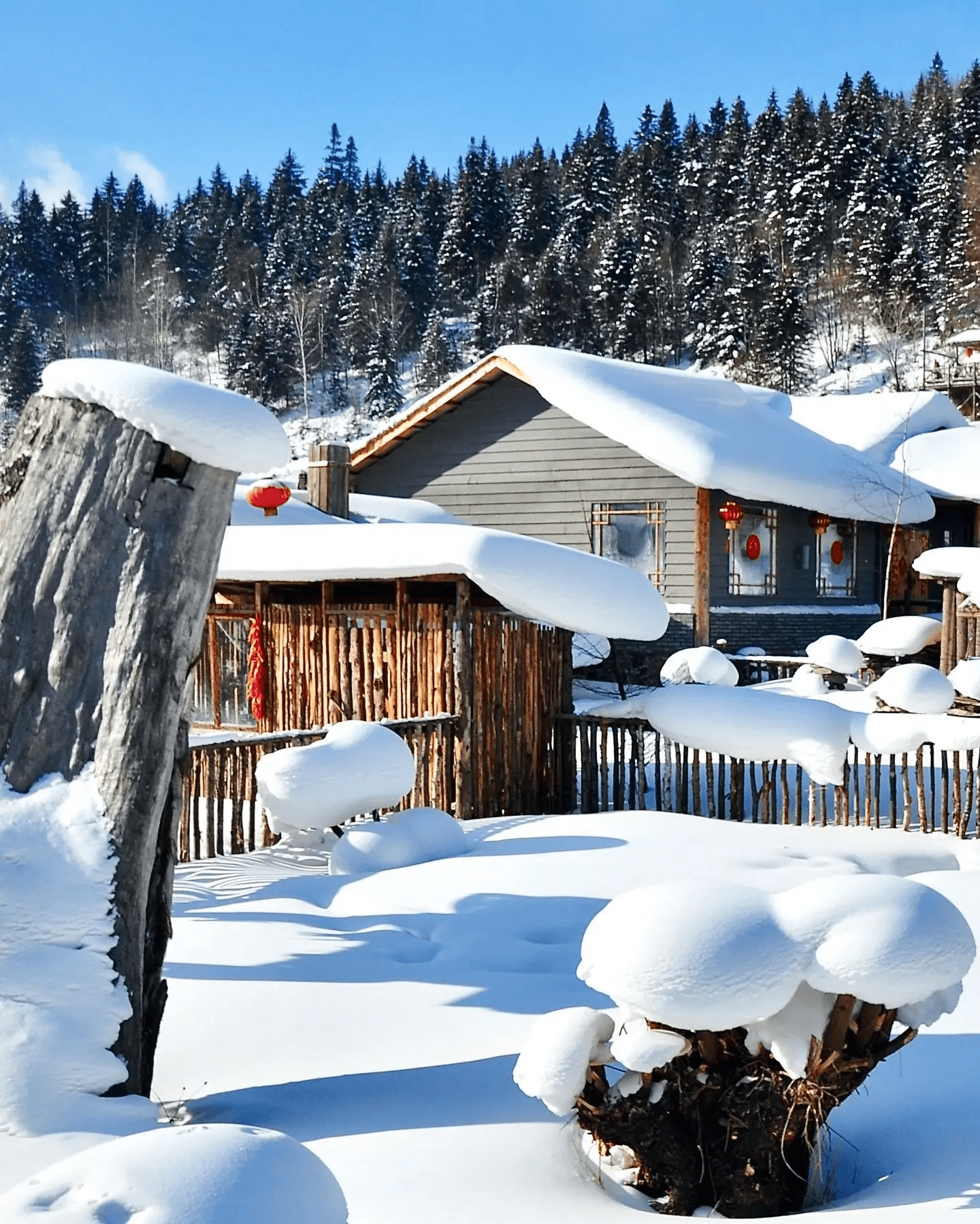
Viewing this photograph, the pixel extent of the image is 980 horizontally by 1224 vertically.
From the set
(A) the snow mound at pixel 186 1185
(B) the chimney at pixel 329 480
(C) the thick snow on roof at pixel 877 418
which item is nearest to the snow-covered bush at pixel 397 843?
(A) the snow mound at pixel 186 1185

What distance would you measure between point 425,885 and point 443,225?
83.2m

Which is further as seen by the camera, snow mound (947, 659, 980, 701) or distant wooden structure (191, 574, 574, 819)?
snow mound (947, 659, 980, 701)

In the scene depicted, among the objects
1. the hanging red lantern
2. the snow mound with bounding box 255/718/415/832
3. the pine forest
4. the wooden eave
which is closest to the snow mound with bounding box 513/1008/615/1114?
the snow mound with bounding box 255/718/415/832

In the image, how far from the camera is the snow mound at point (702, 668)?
16969 mm

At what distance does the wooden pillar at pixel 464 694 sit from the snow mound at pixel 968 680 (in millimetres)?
6027

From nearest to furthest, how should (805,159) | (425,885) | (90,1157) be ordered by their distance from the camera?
1. (90,1157)
2. (425,885)
3. (805,159)

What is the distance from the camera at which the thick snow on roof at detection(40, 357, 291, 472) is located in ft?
12.9

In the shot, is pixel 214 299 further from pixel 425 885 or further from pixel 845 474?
pixel 425 885

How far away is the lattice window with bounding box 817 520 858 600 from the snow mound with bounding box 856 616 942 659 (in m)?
5.44

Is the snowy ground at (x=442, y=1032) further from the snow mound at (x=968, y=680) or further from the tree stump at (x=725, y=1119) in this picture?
the snow mound at (x=968, y=680)

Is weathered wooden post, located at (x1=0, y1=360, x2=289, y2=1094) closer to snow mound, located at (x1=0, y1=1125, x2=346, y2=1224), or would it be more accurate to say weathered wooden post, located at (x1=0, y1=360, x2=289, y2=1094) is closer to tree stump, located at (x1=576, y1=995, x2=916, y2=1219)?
snow mound, located at (x1=0, y1=1125, x2=346, y2=1224)

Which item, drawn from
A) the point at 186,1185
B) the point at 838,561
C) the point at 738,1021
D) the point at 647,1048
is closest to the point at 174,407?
the point at 186,1185

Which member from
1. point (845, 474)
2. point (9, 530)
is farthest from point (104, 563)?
point (845, 474)

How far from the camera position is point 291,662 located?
1339cm
